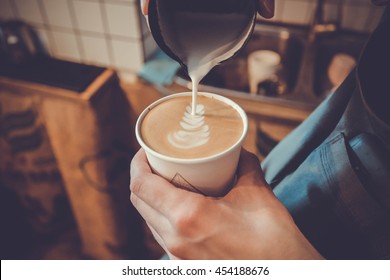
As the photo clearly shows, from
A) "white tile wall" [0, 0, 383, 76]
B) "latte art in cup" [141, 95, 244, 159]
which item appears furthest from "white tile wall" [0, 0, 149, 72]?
"latte art in cup" [141, 95, 244, 159]

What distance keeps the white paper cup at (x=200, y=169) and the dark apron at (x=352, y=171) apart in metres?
0.21

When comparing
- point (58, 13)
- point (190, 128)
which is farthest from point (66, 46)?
point (190, 128)

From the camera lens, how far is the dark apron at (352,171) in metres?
0.75

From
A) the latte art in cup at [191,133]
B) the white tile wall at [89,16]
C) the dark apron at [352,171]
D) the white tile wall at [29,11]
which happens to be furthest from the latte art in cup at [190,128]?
the white tile wall at [29,11]

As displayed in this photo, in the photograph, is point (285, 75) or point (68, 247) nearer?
point (285, 75)

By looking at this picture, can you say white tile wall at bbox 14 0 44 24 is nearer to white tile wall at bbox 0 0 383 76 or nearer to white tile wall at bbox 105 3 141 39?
white tile wall at bbox 0 0 383 76

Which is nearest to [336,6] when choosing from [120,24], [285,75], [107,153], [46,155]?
[285,75]

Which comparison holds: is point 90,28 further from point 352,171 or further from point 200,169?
point 352,171

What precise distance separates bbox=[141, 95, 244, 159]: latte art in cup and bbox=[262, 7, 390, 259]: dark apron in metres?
0.23

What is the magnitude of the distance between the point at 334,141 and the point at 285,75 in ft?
4.09

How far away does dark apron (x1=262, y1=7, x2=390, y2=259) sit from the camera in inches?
29.5

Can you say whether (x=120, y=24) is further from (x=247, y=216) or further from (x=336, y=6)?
(x=247, y=216)

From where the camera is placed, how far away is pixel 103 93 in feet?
5.76
